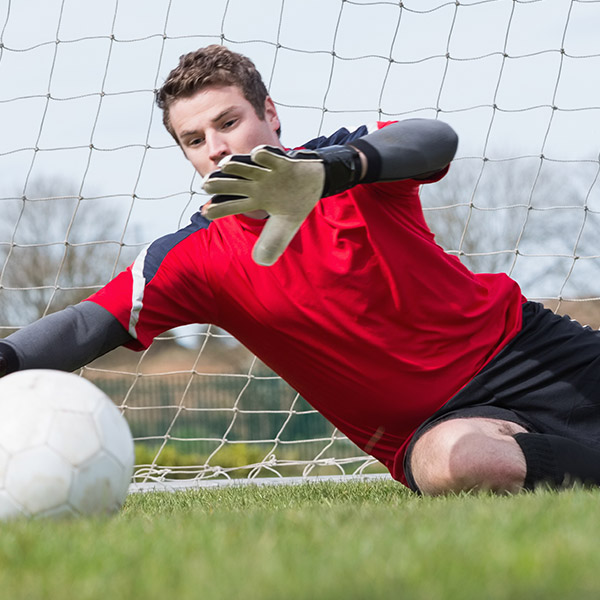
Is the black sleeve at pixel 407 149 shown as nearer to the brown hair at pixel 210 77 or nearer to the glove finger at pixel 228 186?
the glove finger at pixel 228 186

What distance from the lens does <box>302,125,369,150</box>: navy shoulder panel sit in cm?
271

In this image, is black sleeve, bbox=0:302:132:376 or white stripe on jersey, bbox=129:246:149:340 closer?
black sleeve, bbox=0:302:132:376

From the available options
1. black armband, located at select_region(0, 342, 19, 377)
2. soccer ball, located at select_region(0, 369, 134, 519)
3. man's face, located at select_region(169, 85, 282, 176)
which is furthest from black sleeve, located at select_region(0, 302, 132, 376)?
man's face, located at select_region(169, 85, 282, 176)

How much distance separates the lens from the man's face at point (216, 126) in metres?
2.64

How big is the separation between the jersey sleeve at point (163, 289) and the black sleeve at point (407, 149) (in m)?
0.75

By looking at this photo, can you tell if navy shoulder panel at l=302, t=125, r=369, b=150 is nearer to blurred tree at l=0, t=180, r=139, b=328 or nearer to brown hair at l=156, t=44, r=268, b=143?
brown hair at l=156, t=44, r=268, b=143

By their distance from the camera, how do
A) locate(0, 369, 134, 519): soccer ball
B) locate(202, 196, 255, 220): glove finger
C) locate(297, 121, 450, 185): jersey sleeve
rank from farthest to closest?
1. locate(297, 121, 450, 185): jersey sleeve
2. locate(202, 196, 255, 220): glove finger
3. locate(0, 369, 134, 519): soccer ball

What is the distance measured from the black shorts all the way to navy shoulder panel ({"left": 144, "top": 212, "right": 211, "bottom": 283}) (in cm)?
100

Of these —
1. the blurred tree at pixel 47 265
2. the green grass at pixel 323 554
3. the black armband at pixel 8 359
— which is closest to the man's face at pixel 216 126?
the black armband at pixel 8 359

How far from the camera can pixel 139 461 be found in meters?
8.65

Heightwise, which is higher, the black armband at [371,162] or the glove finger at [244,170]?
the black armband at [371,162]

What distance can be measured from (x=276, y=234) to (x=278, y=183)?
14 cm

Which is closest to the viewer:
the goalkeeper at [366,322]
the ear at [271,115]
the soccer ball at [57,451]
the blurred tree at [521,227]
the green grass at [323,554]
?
the green grass at [323,554]

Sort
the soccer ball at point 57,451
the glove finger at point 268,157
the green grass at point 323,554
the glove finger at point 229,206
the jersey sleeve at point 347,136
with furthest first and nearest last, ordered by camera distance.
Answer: the jersey sleeve at point 347,136 → the glove finger at point 229,206 → the glove finger at point 268,157 → the soccer ball at point 57,451 → the green grass at point 323,554
